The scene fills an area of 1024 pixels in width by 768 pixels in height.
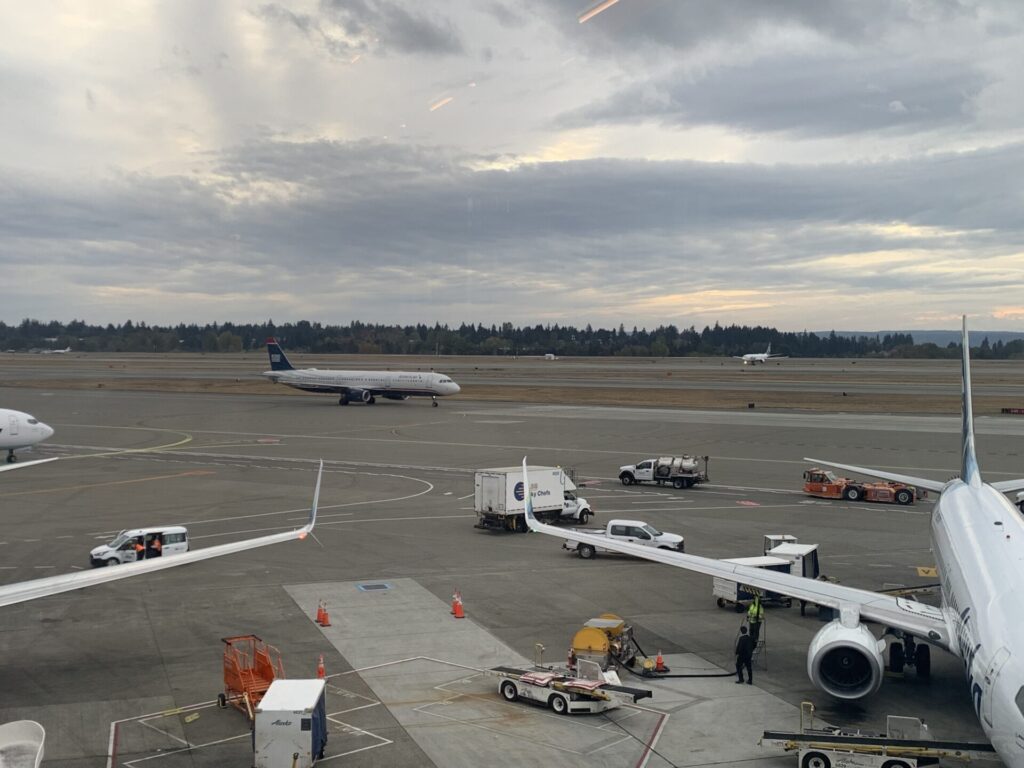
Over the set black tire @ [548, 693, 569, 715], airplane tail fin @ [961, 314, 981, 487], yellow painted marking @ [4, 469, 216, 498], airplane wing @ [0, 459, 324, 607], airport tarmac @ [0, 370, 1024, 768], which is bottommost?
yellow painted marking @ [4, 469, 216, 498]

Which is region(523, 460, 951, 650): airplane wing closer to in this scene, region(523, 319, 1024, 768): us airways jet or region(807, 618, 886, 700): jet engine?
region(523, 319, 1024, 768): us airways jet

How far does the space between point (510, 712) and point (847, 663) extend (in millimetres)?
8183

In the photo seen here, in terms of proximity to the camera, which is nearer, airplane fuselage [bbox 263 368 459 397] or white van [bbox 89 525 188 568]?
white van [bbox 89 525 188 568]

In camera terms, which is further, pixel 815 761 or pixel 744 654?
pixel 744 654

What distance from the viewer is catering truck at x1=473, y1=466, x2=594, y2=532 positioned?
1757 inches

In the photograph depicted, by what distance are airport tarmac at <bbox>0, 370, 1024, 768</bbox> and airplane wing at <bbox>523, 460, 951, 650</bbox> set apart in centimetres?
230

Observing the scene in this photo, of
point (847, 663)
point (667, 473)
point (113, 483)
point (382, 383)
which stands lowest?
point (113, 483)

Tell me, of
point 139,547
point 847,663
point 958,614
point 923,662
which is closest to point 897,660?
point 923,662

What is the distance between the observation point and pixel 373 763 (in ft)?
61.2

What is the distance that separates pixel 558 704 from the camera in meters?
21.7

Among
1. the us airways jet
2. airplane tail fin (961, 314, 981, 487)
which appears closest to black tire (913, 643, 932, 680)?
the us airways jet

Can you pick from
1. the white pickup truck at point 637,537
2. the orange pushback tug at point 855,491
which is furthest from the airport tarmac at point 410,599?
the orange pushback tug at point 855,491

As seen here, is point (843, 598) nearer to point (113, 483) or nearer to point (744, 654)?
point (744, 654)

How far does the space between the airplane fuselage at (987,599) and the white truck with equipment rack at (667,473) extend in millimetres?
29573
